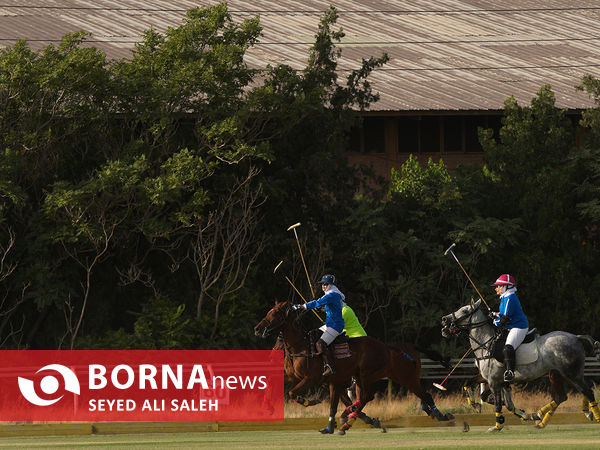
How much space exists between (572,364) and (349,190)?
12.8m

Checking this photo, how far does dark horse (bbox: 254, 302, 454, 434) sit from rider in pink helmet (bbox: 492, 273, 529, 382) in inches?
56.6

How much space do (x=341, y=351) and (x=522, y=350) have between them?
2944 millimetres

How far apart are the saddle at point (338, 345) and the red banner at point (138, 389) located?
2.37 metres

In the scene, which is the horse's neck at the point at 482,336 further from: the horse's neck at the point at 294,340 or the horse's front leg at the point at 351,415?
the horse's neck at the point at 294,340

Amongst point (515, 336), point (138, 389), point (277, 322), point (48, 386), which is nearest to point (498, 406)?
point (515, 336)

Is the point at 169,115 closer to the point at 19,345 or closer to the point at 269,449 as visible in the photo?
the point at 19,345

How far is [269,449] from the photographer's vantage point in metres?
15.7

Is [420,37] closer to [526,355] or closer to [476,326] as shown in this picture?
[476,326]

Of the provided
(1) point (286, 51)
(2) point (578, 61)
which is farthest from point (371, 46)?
(2) point (578, 61)

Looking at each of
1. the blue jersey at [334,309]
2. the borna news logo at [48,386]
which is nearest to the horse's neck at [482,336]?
the blue jersey at [334,309]

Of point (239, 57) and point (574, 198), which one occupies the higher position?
point (239, 57)


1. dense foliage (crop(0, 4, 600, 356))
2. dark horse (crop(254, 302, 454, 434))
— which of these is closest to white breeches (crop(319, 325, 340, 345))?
dark horse (crop(254, 302, 454, 434))

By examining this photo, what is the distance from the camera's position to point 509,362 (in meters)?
19.2

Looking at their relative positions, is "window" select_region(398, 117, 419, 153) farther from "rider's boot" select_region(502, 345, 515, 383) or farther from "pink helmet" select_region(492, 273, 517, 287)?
"rider's boot" select_region(502, 345, 515, 383)
